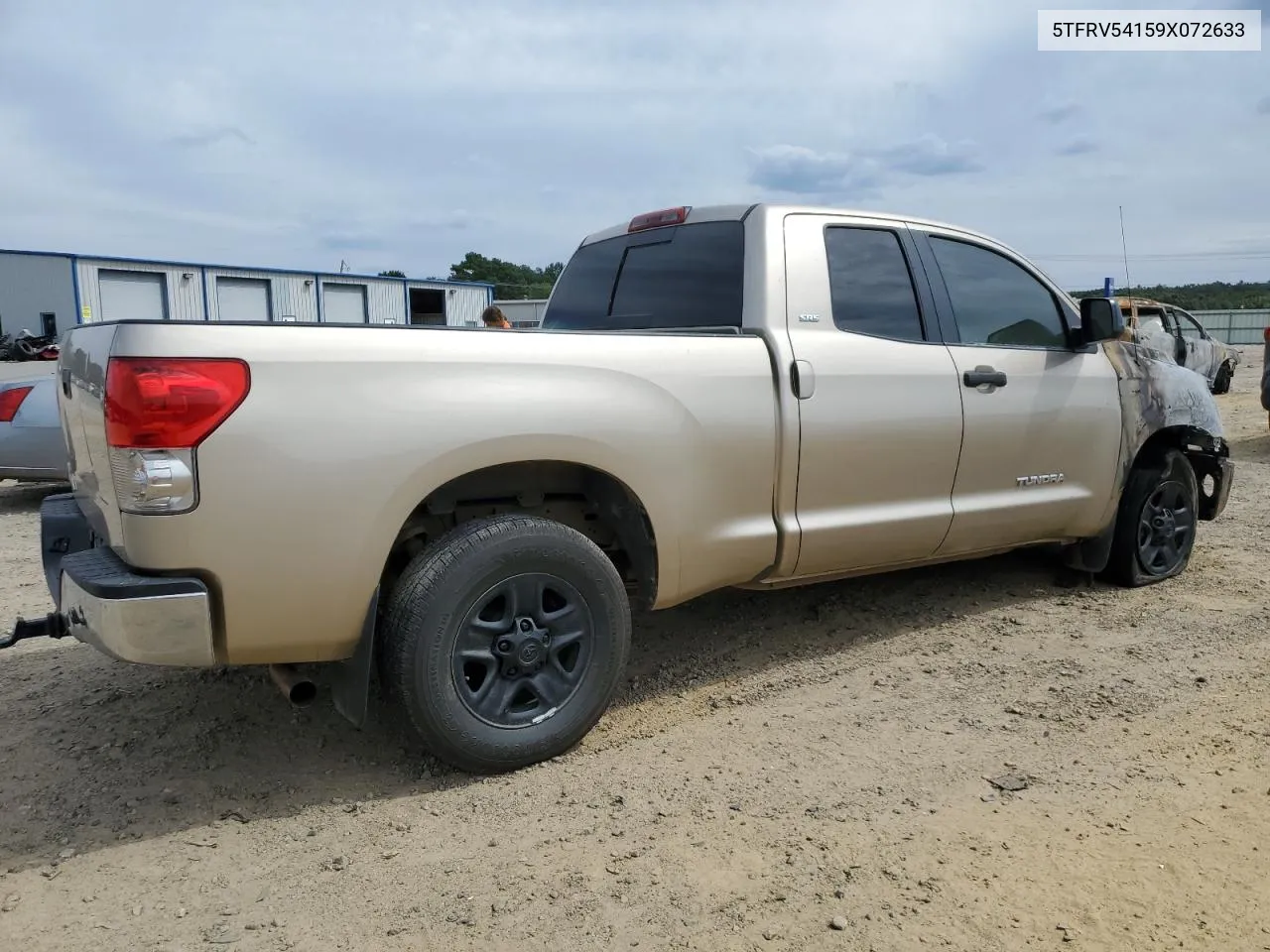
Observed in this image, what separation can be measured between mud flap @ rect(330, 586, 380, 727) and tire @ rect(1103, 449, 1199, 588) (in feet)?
12.9

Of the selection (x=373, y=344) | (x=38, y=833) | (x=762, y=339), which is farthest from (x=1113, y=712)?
(x=38, y=833)

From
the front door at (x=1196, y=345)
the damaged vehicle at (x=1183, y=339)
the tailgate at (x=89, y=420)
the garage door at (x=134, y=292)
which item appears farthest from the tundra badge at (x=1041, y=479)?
the garage door at (x=134, y=292)

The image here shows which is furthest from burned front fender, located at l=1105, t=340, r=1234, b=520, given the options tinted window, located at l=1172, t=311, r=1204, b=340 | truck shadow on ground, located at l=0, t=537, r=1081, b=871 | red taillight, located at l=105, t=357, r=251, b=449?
Result: tinted window, located at l=1172, t=311, r=1204, b=340

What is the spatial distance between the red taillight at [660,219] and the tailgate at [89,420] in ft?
7.68

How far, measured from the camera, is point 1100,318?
4.69 metres

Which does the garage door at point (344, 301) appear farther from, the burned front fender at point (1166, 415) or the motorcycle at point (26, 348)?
the burned front fender at point (1166, 415)

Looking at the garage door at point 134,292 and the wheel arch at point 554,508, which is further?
the garage door at point 134,292

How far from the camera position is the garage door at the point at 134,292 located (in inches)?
1366

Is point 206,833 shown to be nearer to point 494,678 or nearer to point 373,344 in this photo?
point 494,678

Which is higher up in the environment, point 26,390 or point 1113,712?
point 26,390

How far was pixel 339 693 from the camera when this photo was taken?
122 inches

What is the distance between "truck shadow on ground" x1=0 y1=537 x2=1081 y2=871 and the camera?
302 cm

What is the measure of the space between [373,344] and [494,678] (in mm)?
1105

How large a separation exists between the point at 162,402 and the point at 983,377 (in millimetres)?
3261
